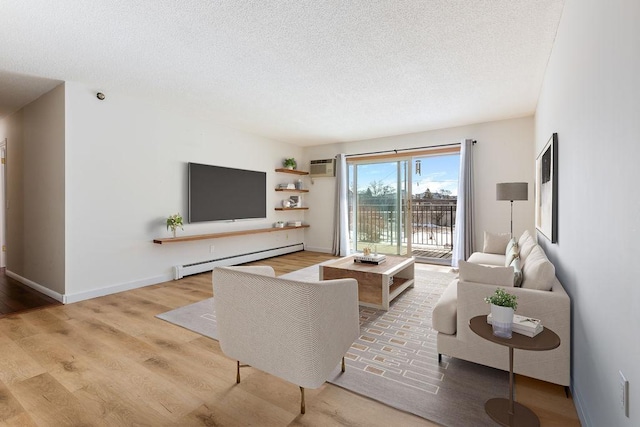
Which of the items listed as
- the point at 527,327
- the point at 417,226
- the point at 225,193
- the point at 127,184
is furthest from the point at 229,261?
the point at 527,327

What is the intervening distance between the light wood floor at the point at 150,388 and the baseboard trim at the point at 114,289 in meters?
0.64

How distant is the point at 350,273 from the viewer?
11.6 feet

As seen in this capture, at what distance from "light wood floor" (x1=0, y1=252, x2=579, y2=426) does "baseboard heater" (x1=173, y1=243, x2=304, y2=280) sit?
181 centimetres

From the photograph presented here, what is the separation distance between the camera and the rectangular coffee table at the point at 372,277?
131 inches

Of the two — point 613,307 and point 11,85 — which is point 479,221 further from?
point 11,85

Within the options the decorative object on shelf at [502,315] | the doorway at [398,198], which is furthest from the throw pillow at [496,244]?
the decorative object on shelf at [502,315]

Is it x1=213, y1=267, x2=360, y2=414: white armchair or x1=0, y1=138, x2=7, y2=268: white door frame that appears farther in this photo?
x1=0, y1=138, x2=7, y2=268: white door frame

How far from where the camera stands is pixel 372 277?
339 centimetres

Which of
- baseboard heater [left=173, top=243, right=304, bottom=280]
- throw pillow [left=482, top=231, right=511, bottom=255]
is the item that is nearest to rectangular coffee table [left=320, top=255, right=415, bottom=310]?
throw pillow [left=482, top=231, right=511, bottom=255]

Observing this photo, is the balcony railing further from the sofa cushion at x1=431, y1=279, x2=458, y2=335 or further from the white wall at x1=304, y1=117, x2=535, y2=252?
the sofa cushion at x1=431, y1=279, x2=458, y2=335

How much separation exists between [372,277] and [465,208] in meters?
2.88

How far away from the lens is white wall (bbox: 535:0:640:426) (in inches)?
42.6

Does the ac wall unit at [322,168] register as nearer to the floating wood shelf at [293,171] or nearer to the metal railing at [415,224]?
the floating wood shelf at [293,171]

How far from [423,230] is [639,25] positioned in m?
6.97
